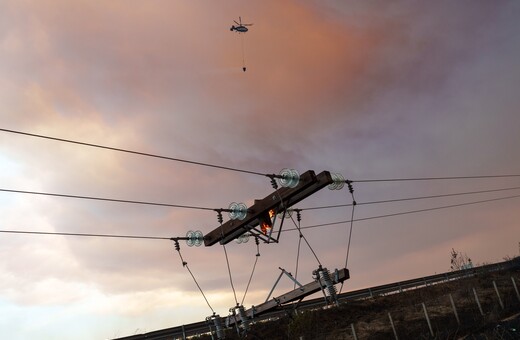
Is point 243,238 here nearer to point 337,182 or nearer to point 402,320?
point 337,182

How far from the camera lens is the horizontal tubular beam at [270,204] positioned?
48.9 ft

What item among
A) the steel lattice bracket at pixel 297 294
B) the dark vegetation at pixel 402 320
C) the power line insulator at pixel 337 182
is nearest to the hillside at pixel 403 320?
the dark vegetation at pixel 402 320

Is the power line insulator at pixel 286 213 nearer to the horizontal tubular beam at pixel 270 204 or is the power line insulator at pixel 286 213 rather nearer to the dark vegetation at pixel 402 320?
the horizontal tubular beam at pixel 270 204

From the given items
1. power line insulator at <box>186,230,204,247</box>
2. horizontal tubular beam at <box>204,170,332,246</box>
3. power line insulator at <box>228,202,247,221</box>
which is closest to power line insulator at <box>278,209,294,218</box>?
horizontal tubular beam at <box>204,170,332,246</box>

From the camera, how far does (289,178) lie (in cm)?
1492

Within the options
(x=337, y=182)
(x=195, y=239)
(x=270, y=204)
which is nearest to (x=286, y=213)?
(x=270, y=204)

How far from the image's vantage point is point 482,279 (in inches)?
1601

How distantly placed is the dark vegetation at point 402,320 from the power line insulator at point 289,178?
8.02 metres

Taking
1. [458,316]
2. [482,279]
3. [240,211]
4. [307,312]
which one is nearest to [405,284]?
[482,279]

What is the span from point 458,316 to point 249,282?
57.2 feet

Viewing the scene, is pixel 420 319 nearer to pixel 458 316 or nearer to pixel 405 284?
pixel 458 316

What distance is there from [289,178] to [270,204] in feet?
5.66

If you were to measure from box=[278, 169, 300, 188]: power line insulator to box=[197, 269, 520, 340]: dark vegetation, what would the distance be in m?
8.02

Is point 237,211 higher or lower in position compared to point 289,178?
lower
